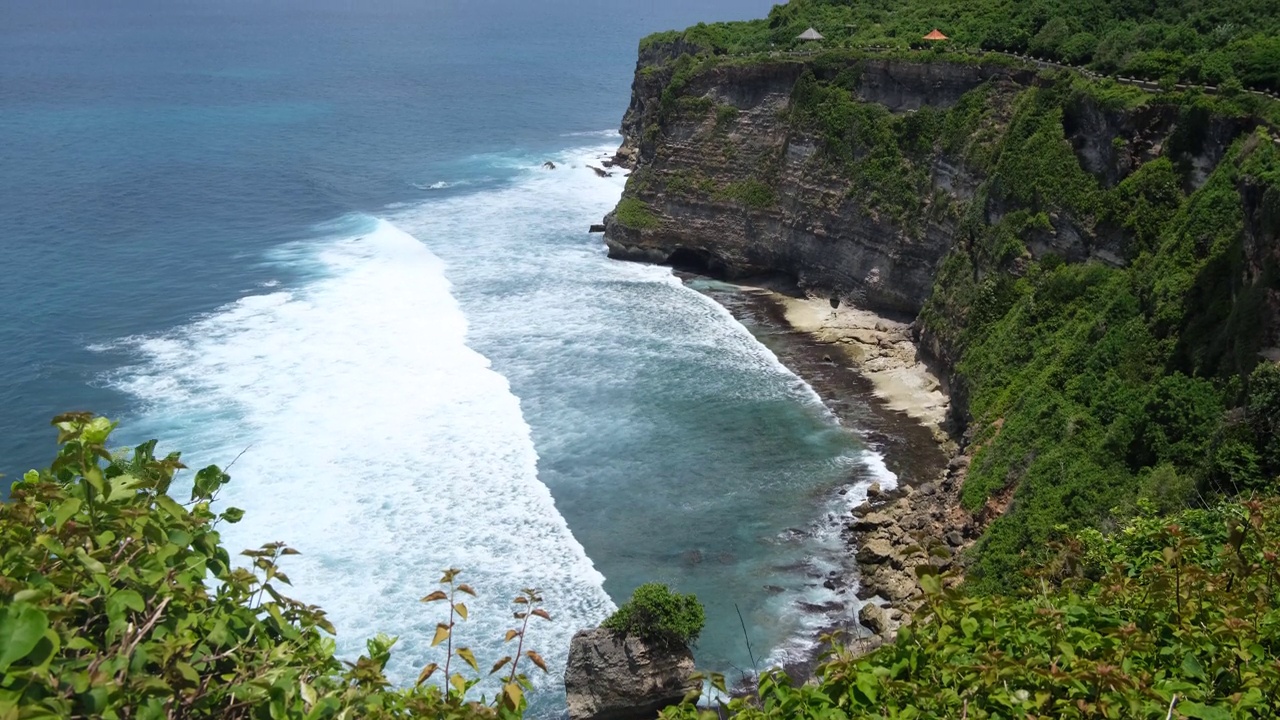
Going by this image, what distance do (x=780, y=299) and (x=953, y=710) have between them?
179 ft

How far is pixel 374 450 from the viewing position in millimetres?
44781

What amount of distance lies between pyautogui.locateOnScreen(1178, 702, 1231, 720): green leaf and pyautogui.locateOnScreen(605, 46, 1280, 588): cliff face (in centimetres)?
1839

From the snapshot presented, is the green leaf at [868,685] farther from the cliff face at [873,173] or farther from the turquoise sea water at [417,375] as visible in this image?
the cliff face at [873,173]

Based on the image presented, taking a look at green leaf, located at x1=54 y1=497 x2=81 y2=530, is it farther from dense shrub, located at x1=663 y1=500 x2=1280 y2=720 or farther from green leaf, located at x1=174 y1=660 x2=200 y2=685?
dense shrub, located at x1=663 y1=500 x2=1280 y2=720

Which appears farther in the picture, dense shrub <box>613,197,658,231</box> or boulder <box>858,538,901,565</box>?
dense shrub <box>613,197,658,231</box>

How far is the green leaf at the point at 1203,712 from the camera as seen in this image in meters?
9.63

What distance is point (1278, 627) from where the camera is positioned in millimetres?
11664

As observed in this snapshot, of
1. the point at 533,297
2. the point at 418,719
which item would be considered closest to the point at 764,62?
the point at 533,297

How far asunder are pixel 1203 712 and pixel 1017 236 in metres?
41.9

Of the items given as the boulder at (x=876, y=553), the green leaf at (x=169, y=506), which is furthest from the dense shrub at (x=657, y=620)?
Answer: the green leaf at (x=169, y=506)

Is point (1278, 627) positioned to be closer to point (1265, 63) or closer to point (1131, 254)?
point (1131, 254)

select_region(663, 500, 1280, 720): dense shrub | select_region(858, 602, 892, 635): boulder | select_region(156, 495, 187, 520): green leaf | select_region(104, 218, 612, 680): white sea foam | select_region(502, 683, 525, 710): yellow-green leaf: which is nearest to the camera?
select_region(156, 495, 187, 520): green leaf

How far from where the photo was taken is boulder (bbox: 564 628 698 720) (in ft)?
96.7

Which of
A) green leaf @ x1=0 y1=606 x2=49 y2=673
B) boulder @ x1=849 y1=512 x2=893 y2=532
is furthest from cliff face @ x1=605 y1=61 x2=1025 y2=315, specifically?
green leaf @ x1=0 y1=606 x2=49 y2=673
